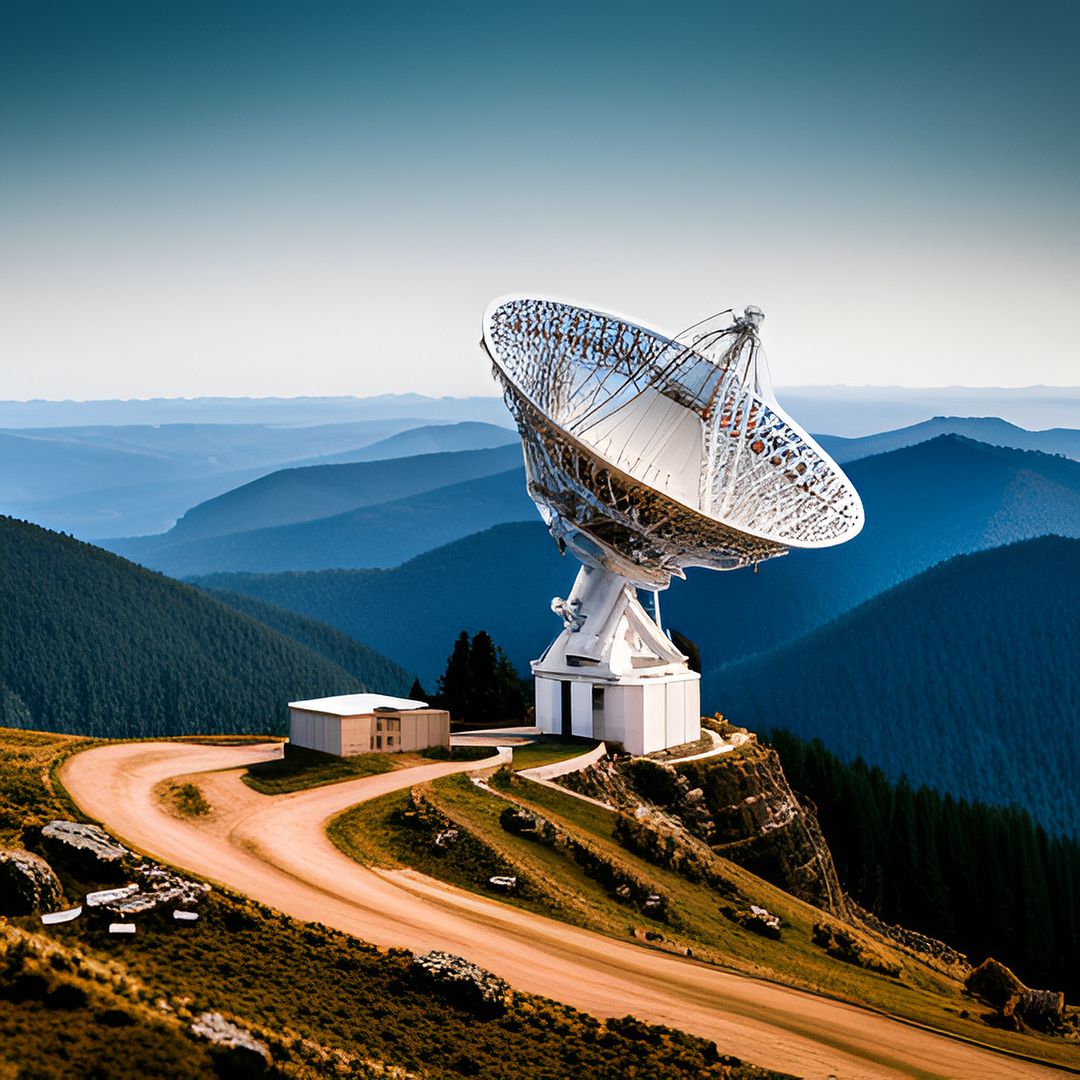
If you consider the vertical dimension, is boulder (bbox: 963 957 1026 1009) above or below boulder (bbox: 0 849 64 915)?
below

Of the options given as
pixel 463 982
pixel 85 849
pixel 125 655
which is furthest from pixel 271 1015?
pixel 125 655

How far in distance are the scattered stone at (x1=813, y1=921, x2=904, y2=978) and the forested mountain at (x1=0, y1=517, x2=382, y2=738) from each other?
4033 inches

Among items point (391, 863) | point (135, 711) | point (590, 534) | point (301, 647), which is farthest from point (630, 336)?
point (301, 647)

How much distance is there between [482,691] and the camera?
78.0 metres

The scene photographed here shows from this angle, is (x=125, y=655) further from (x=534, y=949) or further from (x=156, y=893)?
(x=156, y=893)

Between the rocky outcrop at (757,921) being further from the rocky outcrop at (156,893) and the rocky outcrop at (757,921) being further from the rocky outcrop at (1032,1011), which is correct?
the rocky outcrop at (156,893)

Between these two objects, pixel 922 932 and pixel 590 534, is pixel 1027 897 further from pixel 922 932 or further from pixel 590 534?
pixel 590 534

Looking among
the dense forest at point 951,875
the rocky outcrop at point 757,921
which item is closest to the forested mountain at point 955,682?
the dense forest at point 951,875

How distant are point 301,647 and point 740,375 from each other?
453ft

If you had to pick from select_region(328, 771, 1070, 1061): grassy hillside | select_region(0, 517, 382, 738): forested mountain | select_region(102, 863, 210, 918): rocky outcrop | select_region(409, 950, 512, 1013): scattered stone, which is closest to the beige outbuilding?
select_region(328, 771, 1070, 1061): grassy hillside

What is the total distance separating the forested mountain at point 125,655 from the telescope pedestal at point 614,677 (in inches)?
3435

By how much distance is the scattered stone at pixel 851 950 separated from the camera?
157 ft

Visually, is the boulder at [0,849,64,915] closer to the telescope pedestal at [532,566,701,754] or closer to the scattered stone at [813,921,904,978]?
the scattered stone at [813,921,904,978]

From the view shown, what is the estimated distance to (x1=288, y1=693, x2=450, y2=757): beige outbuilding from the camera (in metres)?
53.9
